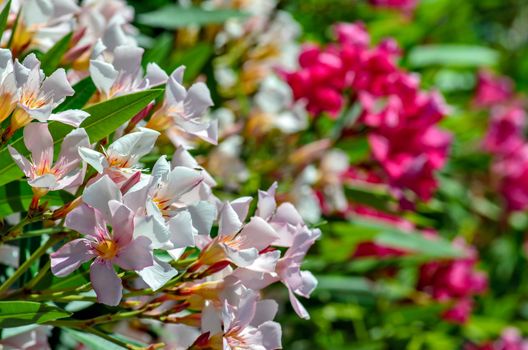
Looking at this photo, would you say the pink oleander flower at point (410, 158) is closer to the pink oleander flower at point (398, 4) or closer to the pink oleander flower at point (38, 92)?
the pink oleander flower at point (398, 4)

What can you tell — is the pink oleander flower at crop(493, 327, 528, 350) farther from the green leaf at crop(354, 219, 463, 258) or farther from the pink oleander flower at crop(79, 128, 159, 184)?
the pink oleander flower at crop(79, 128, 159, 184)

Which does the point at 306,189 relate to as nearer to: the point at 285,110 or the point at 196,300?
the point at 285,110

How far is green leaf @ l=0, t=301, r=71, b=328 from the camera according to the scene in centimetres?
64

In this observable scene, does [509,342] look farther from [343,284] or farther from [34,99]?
[34,99]

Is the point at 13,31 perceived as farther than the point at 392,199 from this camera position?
No

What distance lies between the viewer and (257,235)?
0.70m

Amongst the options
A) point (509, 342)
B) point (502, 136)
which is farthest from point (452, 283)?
point (502, 136)

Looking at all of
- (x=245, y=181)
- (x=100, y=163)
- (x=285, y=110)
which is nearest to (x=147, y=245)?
(x=100, y=163)

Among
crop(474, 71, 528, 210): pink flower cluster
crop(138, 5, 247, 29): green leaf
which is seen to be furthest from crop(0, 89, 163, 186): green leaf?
crop(474, 71, 528, 210): pink flower cluster

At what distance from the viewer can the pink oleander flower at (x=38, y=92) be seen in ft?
2.07

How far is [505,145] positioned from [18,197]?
1.64 meters

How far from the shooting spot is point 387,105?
133 centimetres

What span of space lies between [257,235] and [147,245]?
0.37 ft

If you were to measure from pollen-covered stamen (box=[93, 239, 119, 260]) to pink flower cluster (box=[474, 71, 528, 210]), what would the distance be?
5.12 feet
